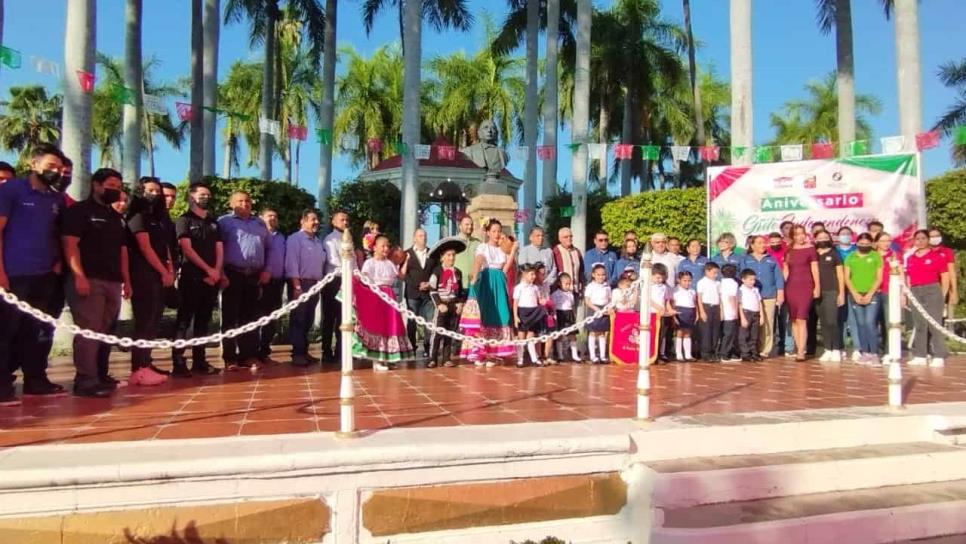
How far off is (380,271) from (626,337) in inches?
122

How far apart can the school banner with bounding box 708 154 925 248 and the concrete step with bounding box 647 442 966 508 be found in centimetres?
651

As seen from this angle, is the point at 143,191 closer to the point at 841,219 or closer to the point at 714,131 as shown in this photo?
the point at 841,219

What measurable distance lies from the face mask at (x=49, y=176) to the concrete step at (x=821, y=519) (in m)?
4.63

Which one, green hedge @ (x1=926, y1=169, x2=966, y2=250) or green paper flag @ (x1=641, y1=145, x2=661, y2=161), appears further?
green paper flag @ (x1=641, y1=145, x2=661, y2=161)

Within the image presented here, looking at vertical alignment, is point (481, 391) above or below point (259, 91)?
below

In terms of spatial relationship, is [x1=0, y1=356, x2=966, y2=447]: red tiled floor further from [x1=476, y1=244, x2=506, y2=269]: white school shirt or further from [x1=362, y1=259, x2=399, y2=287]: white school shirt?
[x1=476, y1=244, x2=506, y2=269]: white school shirt

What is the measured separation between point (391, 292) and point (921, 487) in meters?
5.03

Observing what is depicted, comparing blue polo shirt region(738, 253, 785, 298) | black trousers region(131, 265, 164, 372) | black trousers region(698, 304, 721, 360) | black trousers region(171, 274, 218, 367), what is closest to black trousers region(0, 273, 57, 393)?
black trousers region(131, 265, 164, 372)

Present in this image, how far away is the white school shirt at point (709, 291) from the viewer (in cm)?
846

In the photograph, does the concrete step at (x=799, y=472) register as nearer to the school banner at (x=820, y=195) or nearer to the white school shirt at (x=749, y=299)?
the white school shirt at (x=749, y=299)

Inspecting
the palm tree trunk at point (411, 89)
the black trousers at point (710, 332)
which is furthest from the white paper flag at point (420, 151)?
the black trousers at point (710, 332)

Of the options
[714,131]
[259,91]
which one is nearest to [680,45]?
[714,131]

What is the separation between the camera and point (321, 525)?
10.6 ft

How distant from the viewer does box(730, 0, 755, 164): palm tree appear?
42.6 feet
